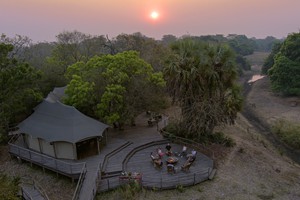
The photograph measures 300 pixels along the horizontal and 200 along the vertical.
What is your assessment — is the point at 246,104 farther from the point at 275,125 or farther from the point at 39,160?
the point at 39,160

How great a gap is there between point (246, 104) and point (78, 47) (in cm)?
2892

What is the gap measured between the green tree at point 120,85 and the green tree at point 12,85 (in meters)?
3.88

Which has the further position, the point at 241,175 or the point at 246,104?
the point at 246,104

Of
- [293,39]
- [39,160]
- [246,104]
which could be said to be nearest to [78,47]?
[39,160]

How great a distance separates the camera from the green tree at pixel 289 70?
40125mm

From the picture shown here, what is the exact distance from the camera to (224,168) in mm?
17984

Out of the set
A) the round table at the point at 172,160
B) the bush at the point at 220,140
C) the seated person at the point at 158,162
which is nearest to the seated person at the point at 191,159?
the round table at the point at 172,160

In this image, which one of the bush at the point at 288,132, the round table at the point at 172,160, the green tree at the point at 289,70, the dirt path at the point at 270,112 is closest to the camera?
the round table at the point at 172,160

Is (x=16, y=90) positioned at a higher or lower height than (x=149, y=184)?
higher

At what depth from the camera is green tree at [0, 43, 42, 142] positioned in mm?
19969

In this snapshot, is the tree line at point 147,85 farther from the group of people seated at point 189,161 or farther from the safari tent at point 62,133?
the group of people seated at point 189,161

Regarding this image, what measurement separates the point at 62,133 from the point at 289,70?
3714 cm

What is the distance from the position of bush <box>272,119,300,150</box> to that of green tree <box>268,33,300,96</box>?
11.5m

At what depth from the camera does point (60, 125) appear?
1850 cm
